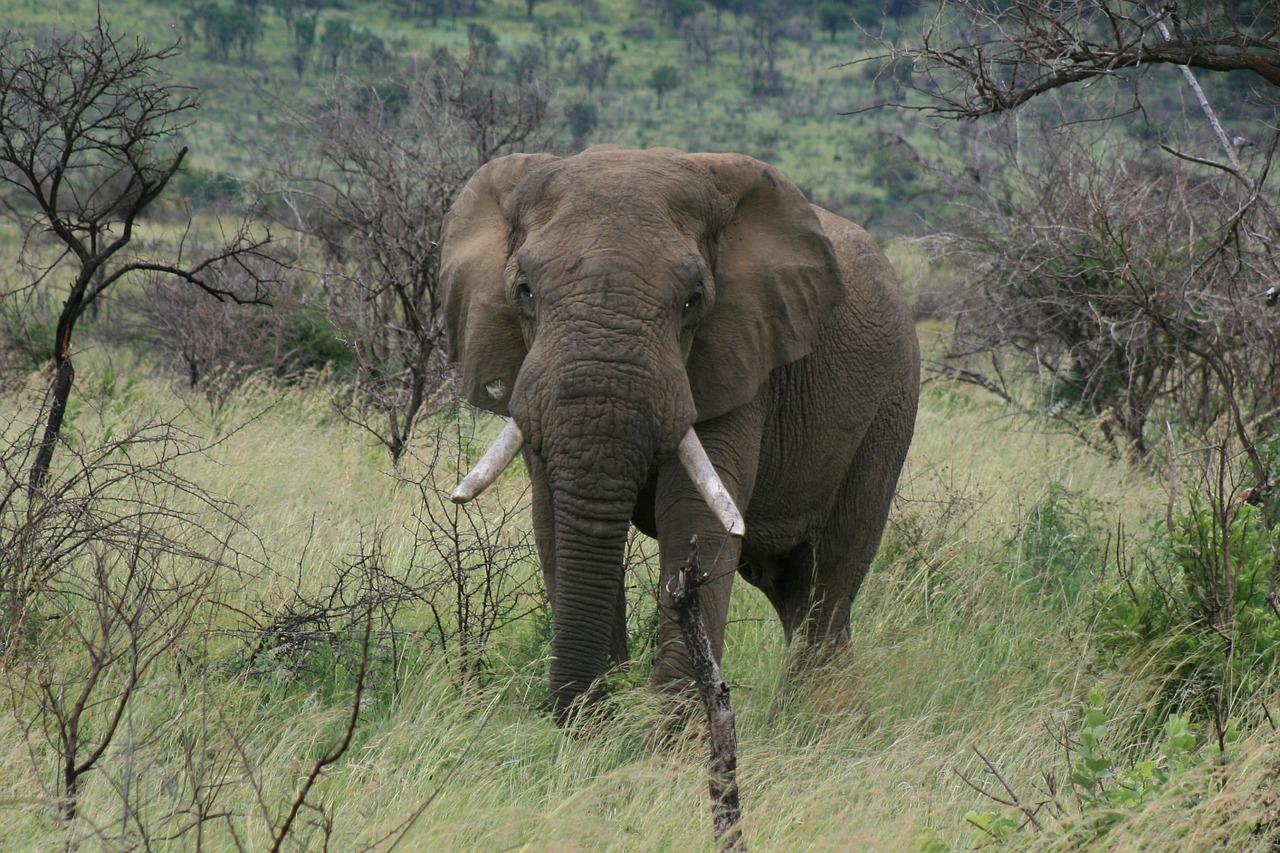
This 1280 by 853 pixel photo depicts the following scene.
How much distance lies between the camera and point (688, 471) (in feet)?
14.8

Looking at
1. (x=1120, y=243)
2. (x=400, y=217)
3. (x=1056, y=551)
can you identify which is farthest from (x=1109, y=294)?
(x=400, y=217)

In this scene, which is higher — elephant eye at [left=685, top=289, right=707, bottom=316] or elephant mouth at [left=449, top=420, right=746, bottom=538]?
elephant eye at [left=685, top=289, right=707, bottom=316]

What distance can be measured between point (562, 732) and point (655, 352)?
3.92 feet

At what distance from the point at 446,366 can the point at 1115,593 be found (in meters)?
5.17

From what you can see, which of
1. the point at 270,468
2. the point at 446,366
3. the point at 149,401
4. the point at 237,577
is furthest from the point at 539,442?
the point at 149,401

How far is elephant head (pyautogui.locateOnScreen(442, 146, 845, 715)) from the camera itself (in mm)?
4312

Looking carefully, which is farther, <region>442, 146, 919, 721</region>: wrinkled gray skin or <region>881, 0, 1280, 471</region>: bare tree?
<region>881, 0, 1280, 471</region>: bare tree

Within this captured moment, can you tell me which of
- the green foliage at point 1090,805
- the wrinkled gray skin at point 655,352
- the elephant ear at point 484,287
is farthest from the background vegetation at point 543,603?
the elephant ear at point 484,287

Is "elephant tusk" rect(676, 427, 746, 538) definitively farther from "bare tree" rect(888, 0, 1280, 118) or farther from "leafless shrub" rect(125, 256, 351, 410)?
"leafless shrub" rect(125, 256, 351, 410)

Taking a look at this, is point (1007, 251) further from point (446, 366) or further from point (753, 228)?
point (753, 228)

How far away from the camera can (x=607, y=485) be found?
4340 mm

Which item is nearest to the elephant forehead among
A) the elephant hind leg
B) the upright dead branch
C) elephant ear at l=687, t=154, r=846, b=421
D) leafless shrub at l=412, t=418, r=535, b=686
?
elephant ear at l=687, t=154, r=846, b=421

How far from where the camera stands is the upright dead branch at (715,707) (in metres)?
3.19

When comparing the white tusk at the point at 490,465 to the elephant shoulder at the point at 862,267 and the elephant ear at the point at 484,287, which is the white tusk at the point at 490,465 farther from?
the elephant shoulder at the point at 862,267
